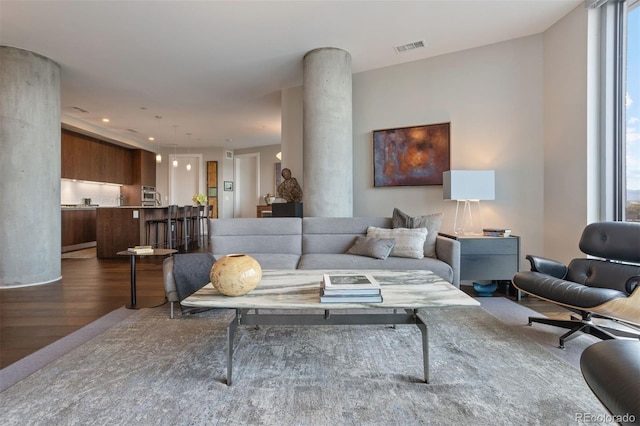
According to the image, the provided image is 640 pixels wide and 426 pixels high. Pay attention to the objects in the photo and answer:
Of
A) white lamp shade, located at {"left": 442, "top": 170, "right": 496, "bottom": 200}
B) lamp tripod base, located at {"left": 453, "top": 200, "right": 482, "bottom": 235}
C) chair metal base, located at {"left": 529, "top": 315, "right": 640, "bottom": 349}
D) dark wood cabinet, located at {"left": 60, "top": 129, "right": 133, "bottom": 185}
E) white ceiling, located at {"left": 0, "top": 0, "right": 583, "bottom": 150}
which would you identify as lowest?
chair metal base, located at {"left": 529, "top": 315, "right": 640, "bottom": 349}

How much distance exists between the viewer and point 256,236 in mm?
3881

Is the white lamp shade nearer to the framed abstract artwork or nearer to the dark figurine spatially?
the framed abstract artwork

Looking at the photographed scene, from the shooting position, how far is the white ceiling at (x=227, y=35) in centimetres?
338

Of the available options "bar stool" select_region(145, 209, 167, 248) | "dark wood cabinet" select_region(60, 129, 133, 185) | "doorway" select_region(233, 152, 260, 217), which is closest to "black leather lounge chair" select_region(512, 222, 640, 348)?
"bar stool" select_region(145, 209, 167, 248)

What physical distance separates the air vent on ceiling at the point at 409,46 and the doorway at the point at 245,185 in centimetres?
735

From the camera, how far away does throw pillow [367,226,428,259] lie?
3334 millimetres

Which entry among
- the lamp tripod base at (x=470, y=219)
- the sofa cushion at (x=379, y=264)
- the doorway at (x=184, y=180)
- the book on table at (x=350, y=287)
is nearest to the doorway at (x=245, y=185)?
the doorway at (x=184, y=180)

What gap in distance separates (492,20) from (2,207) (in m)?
6.07

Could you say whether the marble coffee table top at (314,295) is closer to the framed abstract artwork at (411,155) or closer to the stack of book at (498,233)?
the stack of book at (498,233)

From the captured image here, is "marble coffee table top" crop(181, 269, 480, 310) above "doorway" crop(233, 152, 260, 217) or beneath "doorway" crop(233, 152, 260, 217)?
beneath

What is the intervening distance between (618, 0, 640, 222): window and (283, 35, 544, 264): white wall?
0.87 m

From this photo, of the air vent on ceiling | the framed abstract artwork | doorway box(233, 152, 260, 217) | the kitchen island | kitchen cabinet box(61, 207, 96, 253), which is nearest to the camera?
the air vent on ceiling

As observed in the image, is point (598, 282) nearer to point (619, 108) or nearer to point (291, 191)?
point (619, 108)

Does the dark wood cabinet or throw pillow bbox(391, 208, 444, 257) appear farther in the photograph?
the dark wood cabinet
